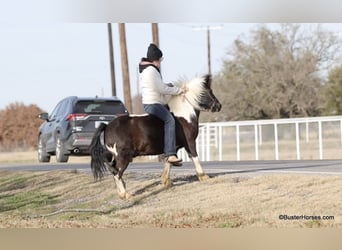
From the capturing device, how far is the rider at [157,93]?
1370cm

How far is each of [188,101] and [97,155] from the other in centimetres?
169

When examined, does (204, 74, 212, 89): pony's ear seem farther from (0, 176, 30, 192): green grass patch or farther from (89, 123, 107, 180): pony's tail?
(0, 176, 30, 192): green grass patch

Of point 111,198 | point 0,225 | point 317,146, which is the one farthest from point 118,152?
point 317,146

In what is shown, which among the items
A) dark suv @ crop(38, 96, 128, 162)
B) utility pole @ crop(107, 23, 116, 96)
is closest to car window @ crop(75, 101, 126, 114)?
dark suv @ crop(38, 96, 128, 162)

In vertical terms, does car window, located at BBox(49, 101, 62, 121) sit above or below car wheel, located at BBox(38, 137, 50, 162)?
above

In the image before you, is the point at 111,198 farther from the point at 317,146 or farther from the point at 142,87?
the point at 317,146

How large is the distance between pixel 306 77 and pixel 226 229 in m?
14.9

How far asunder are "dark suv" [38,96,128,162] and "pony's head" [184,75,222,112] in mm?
1524

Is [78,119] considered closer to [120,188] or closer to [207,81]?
[120,188]

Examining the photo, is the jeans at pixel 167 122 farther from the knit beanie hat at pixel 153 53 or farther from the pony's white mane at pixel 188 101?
the knit beanie hat at pixel 153 53

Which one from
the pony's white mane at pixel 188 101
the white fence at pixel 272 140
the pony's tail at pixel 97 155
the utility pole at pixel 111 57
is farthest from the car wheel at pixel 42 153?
the white fence at pixel 272 140

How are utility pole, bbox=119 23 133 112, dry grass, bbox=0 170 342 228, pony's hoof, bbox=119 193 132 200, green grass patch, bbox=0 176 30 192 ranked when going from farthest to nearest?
utility pole, bbox=119 23 133 112 < green grass patch, bbox=0 176 30 192 < pony's hoof, bbox=119 193 132 200 < dry grass, bbox=0 170 342 228

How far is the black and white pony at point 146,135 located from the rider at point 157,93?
4.8 inches

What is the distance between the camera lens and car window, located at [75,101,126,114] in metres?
15.0
